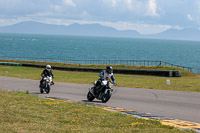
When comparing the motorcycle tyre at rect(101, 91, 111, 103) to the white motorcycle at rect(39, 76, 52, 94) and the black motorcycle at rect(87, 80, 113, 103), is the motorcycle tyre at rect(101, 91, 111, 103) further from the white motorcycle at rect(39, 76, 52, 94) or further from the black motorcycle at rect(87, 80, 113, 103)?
the white motorcycle at rect(39, 76, 52, 94)

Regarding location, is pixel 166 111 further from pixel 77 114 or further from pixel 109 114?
pixel 77 114

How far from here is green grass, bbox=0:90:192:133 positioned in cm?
866

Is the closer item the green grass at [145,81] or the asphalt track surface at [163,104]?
the asphalt track surface at [163,104]

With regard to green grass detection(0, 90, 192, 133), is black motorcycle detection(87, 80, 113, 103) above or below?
above

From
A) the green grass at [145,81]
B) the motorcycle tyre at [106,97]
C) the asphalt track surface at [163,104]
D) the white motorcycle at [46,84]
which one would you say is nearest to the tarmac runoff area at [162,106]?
the asphalt track surface at [163,104]

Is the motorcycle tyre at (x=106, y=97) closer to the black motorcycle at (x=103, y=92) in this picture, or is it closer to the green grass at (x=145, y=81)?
the black motorcycle at (x=103, y=92)

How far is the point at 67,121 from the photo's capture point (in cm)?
1000

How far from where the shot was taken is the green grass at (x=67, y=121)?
28.4ft

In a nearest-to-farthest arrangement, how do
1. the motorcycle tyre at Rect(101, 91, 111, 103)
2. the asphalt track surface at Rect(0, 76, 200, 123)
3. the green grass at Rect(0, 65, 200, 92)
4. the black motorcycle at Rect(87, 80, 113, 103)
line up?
the asphalt track surface at Rect(0, 76, 200, 123) → the black motorcycle at Rect(87, 80, 113, 103) → the motorcycle tyre at Rect(101, 91, 111, 103) → the green grass at Rect(0, 65, 200, 92)

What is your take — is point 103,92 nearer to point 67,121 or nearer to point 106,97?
point 106,97

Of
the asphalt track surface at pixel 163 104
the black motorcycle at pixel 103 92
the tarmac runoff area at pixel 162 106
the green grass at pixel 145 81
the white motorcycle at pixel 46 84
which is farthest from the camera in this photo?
the green grass at pixel 145 81

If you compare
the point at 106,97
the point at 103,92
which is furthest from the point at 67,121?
the point at 103,92

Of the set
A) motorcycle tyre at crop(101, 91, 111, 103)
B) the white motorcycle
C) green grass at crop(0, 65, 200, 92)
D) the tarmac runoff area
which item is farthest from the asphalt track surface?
Result: green grass at crop(0, 65, 200, 92)

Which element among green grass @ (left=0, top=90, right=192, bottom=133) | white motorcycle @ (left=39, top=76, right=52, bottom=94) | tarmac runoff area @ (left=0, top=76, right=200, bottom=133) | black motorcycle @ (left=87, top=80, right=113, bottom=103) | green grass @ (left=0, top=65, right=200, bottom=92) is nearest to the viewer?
green grass @ (left=0, top=90, right=192, bottom=133)
